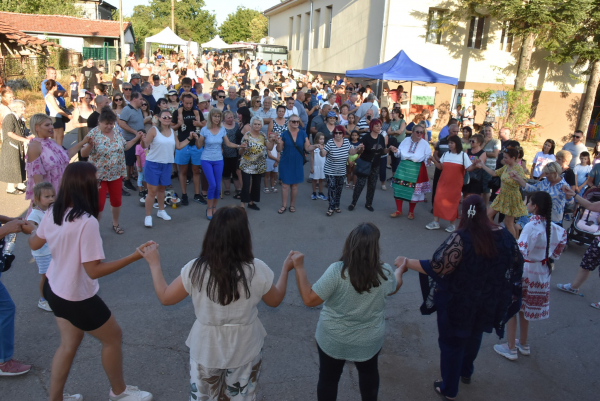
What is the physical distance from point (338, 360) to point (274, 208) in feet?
A: 18.3

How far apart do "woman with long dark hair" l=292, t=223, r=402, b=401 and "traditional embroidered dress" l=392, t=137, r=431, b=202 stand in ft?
17.3

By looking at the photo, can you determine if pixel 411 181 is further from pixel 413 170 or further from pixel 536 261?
pixel 536 261

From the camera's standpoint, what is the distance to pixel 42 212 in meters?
4.07

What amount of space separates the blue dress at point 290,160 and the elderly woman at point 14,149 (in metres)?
4.19

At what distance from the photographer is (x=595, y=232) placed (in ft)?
20.6

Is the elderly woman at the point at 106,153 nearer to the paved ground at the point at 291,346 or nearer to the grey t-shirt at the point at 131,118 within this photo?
the paved ground at the point at 291,346

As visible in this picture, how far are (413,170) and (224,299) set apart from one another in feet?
20.0

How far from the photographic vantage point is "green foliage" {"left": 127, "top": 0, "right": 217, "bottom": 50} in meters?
59.9

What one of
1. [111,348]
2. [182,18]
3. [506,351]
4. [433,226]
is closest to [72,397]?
[111,348]

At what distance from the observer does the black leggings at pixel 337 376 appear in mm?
2799

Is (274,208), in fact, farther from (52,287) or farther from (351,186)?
(52,287)

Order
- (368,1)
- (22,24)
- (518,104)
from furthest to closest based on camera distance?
(22,24) < (368,1) < (518,104)

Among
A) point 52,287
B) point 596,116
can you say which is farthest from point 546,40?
point 52,287

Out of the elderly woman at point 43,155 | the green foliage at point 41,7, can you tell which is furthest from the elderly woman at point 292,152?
the green foliage at point 41,7
